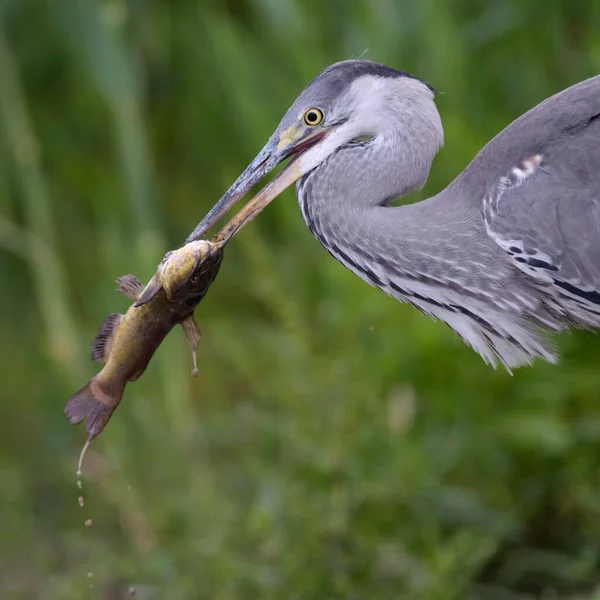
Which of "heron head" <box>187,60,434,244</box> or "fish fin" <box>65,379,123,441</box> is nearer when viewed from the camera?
"fish fin" <box>65,379,123,441</box>

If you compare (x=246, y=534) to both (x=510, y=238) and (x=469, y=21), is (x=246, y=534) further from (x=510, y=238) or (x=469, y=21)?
(x=469, y=21)

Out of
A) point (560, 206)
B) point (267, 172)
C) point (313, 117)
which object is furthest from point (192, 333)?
point (560, 206)

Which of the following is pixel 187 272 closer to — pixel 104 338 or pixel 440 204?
pixel 104 338

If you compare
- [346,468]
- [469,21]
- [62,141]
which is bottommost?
[346,468]

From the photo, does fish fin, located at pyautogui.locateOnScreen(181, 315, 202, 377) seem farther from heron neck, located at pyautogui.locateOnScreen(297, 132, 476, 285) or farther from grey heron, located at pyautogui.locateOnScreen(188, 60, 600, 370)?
heron neck, located at pyautogui.locateOnScreen(297, 132, 476, 285)

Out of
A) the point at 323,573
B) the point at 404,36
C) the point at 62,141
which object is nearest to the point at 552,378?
the point at 323,573

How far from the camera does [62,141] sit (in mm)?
5086

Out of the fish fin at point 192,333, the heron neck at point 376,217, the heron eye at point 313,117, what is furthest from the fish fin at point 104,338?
the heron eye at point 313,117

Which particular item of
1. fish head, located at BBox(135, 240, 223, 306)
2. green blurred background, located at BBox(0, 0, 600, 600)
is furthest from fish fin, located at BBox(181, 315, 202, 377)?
green blurred background, located at BBox(0, 0, 600, 600)

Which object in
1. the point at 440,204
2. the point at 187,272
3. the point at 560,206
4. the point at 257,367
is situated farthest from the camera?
the point at 257,367

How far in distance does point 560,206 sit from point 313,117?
1.96 ft

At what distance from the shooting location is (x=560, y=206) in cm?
268

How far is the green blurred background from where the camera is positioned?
3.56 m

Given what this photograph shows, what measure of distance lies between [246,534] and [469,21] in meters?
2.15
